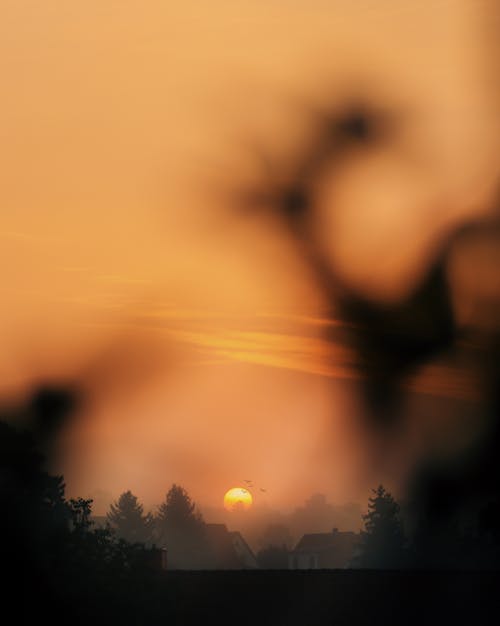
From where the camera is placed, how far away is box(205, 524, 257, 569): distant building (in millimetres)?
150250

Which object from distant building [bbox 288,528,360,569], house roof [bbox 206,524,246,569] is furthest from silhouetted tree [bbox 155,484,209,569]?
distant building [bbox 288,528,360,569]

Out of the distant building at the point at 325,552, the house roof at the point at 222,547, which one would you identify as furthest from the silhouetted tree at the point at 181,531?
the distant building at the point at 325,552

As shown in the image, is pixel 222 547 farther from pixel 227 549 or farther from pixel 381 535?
pixel 381 535

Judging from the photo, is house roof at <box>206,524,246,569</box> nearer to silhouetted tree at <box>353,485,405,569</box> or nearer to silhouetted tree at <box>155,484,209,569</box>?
silhouetted tree at <box>155,484,209,569</box>

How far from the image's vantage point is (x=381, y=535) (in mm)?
136250

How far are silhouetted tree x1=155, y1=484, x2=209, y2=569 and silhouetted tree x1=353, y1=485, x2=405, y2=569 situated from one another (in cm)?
1857

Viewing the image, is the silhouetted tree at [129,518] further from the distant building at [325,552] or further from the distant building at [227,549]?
the distant building at [325,552]

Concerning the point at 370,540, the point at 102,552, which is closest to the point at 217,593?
the point at 102,552

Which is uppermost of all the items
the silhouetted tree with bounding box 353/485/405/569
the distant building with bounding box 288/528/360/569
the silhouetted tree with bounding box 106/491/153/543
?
the silhouetted tree with bounding box 353/485/405/569

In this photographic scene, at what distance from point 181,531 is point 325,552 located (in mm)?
18380

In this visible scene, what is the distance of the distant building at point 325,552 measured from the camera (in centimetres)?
17525

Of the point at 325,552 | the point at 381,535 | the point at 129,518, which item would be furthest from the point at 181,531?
the point at 381,535

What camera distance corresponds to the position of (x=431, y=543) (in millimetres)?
87312

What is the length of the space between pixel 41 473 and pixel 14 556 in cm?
387
